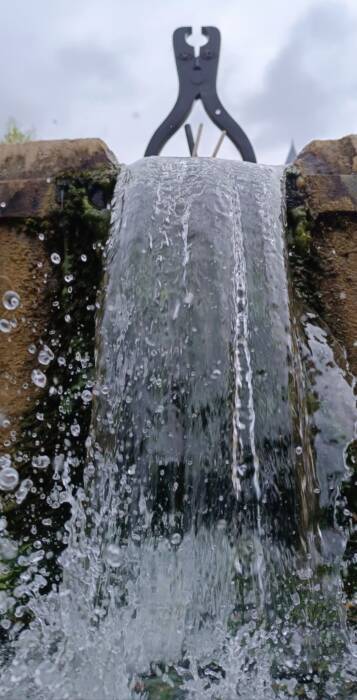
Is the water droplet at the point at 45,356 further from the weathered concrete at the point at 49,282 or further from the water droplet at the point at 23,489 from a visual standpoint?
the water droplet at the point at 23,489

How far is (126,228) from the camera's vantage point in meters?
2.23

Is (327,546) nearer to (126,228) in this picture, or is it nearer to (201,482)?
(201,482)

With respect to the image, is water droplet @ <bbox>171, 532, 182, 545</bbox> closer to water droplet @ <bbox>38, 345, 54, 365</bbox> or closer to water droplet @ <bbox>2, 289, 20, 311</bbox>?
water droplet @ <bbox>38, 345, 54, 365</bbox>

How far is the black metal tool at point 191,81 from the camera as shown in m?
3.76

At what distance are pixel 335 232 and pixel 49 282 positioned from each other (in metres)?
1.01

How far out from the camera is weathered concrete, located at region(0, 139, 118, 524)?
2.20 metres

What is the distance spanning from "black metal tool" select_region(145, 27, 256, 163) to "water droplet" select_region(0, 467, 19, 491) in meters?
2.15

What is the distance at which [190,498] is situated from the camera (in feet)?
6.01

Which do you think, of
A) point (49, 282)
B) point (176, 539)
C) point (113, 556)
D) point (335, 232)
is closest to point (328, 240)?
point (335, 232)

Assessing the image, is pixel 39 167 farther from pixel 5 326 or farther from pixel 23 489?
pixel 23 489

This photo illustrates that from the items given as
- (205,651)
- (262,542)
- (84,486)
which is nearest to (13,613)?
(84,486)

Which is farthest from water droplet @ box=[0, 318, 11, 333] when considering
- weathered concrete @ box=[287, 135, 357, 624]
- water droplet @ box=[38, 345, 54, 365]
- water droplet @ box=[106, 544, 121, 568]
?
weathered concrete @ box=[287, 135, 357, 624]

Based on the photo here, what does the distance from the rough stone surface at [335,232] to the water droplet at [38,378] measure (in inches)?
38.4

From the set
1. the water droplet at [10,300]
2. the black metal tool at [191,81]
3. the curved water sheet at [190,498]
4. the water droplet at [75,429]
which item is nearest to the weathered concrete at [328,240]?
the curved water sheet at [190,498]
